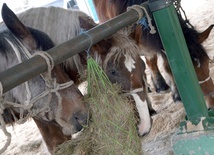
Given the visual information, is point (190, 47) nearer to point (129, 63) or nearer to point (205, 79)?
point (205, 79)

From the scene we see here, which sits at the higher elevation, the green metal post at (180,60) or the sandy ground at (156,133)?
the green metal post at (180,60)

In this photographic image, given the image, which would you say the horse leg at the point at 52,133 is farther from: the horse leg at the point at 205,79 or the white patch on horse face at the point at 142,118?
the horse leg at the point at 205,79

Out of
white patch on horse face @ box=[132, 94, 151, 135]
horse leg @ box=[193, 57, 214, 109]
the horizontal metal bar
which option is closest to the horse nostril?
the horizontal metal bar

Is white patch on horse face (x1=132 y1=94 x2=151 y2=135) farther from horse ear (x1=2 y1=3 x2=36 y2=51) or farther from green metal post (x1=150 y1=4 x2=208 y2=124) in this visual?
horse ear (x1=2 y1=3 x2=36 y2=51)

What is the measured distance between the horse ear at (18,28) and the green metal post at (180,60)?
0.69 metres

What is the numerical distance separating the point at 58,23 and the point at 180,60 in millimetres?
889

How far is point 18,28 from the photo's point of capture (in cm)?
139

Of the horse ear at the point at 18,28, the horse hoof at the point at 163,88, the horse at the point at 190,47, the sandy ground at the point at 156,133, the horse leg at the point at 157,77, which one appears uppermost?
the horse ear at the point at 18,28

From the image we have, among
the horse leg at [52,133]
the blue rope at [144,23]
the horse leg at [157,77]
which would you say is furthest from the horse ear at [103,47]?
the horse leg at [157,77]

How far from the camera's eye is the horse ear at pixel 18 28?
132cm

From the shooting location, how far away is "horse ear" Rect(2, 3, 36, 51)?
132cm

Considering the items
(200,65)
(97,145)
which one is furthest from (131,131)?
(200,65)

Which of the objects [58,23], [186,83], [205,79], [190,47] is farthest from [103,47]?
[205,79]

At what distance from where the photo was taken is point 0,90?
3.01 feet
